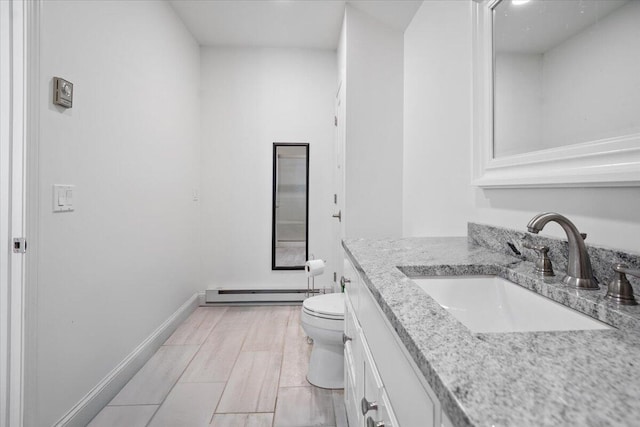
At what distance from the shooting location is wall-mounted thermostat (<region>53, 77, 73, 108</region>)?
4.43 ft

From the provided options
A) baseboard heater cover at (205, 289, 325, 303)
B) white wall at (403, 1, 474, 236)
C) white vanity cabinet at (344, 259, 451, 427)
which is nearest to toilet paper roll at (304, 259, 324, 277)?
white wall at (403, 1, 474, 236)

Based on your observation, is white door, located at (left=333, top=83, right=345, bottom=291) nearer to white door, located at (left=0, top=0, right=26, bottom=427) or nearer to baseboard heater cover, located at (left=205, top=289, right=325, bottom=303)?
baseboard heater cover, located at (left=205, top=289, right=325, bottom=303)

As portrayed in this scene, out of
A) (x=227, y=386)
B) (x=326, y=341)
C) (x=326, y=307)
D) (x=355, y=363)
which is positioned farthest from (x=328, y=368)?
(x=355, y=363)

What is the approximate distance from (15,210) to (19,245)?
0.13 meters

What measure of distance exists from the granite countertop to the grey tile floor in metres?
1.26

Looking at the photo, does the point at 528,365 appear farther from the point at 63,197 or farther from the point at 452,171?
the point at 63,197

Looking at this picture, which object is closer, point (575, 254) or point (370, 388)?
point (575, 254)

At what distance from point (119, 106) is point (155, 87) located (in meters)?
0.53

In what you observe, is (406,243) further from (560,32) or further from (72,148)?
(72,148)

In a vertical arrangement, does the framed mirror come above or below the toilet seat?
above

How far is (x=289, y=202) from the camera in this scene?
3.32m

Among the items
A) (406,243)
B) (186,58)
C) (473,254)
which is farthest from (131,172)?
(473,254)

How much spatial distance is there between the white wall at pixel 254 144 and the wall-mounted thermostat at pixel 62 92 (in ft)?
6.07

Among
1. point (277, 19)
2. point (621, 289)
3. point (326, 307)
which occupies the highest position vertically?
point (277, 19)
